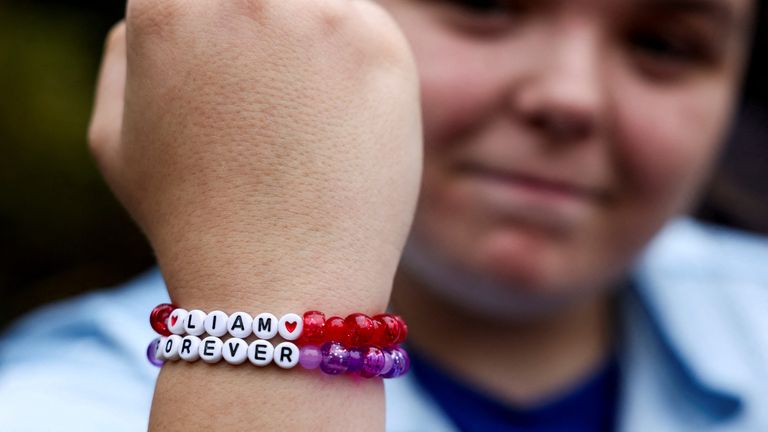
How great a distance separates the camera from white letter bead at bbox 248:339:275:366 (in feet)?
2.27

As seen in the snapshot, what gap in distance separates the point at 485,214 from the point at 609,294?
0.54 meters

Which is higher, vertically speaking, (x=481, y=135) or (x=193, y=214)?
(x=481, y=135)

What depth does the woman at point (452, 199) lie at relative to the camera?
0.73m

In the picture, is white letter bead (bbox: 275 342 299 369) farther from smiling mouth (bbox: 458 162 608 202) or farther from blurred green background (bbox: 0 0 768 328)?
blurred green background (bbox: 0 0 768 328)

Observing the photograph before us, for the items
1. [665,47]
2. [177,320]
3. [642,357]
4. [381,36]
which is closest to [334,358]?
[177,320]

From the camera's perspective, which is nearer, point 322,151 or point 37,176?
point 322,151

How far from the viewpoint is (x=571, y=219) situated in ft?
4.12

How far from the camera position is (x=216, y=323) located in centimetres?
71

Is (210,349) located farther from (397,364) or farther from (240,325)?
(397,364)

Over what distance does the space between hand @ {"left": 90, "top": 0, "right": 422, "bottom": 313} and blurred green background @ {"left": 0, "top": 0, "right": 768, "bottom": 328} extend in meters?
2.09

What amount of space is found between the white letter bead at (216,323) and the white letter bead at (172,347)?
0.10 feet

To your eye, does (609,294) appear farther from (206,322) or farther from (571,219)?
(206,322)

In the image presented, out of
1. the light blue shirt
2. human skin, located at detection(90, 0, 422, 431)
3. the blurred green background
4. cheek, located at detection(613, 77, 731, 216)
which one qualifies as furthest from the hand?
the blurred green background

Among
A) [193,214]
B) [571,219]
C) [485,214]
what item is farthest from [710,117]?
[193,214]
